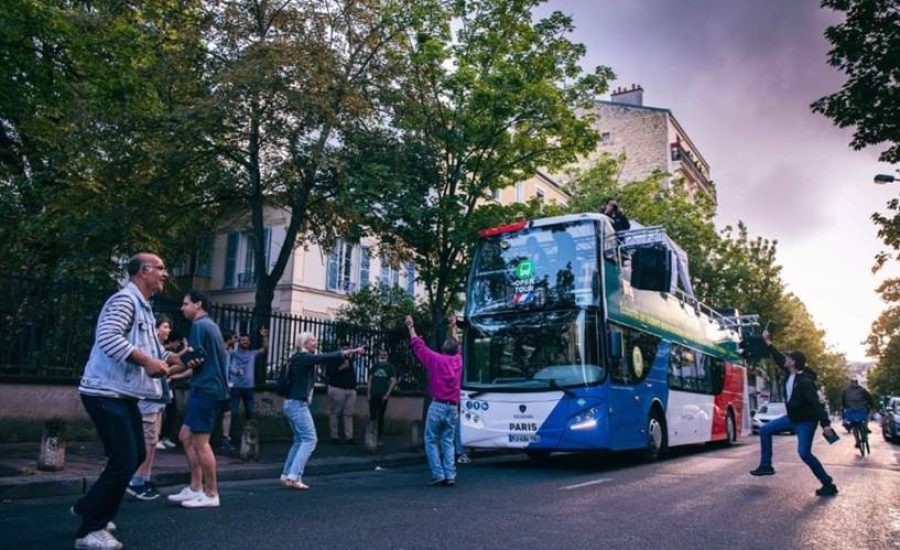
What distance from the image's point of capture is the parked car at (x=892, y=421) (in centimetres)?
2645

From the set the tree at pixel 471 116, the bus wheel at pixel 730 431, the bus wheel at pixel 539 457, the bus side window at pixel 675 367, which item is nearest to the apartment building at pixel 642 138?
the bus wheel at pixel 730 431

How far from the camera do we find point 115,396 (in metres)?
4.60

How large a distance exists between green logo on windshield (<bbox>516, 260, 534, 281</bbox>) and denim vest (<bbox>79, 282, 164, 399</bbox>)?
742cm

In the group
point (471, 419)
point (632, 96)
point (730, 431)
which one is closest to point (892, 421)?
point (730, 431)

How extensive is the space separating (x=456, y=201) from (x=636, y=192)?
13083 mm

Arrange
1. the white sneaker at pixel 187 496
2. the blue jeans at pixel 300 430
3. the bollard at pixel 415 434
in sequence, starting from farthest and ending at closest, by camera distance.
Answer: the bollard at pixel 415 434, the blue jeans at pixel 300 430, the white sneaker at pixel 187 496

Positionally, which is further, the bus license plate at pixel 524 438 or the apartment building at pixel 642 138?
the apartment building at pixel 642 138

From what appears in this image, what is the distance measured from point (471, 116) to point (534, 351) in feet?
20.1

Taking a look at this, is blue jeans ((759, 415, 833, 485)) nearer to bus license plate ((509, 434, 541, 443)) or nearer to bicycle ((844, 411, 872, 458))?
bus license plate ((509, 434, 541, 443))

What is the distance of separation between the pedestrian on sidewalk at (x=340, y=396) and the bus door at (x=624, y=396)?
18.9 feet

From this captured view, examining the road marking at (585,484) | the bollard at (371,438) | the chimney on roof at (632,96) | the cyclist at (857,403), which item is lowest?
the road marking at (585,484)

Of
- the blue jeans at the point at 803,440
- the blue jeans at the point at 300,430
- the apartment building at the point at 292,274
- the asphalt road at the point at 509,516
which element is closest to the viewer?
the asphalt road at the point at 509,516

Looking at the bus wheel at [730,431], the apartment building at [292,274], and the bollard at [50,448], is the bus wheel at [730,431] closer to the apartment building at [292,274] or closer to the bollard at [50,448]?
the apartment building at [292,274]

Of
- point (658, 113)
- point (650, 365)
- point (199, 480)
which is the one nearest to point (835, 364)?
point (658, 113)
